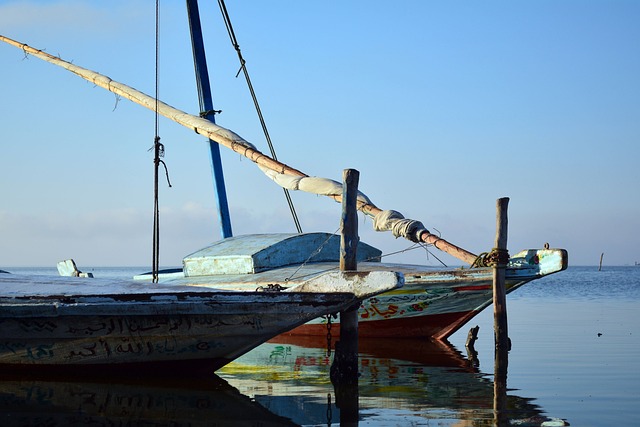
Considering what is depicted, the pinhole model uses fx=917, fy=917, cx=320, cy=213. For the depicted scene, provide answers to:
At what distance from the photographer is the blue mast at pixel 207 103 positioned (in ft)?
75.5

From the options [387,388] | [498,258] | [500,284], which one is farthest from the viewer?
[498,258]

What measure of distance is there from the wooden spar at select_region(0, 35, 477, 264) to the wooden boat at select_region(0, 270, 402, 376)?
6.30 metres

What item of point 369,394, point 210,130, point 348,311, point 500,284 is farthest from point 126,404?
point 210,130

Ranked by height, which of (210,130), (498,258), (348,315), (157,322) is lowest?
(157,322)

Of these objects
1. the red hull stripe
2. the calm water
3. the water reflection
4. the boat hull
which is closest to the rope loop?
the boat hull

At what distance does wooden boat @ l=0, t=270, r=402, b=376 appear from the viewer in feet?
38.8

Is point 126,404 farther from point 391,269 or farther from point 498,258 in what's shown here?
point 391,269

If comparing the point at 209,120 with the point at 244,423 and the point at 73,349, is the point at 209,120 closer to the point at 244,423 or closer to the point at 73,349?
the point at 73,349

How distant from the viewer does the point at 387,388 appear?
1277cm

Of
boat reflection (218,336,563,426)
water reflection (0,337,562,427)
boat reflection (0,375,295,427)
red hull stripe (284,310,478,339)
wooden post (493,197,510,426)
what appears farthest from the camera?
red hull stripe (284,310,478,339)

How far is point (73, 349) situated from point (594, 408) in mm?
6779

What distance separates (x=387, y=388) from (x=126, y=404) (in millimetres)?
3692

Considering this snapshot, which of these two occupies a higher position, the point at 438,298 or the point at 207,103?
the point at 207,103

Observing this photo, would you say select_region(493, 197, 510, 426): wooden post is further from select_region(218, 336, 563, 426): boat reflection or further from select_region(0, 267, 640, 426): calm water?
select_region(218, 336, 563, 426): boat reflection
